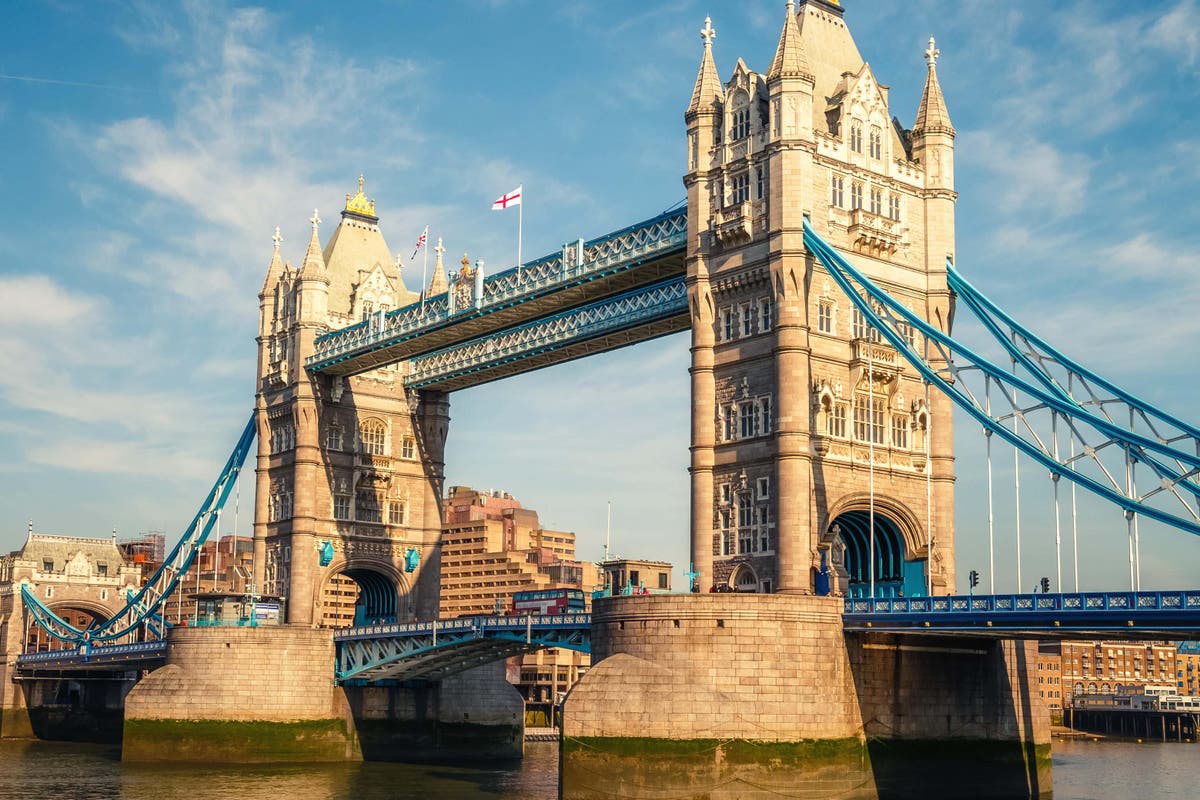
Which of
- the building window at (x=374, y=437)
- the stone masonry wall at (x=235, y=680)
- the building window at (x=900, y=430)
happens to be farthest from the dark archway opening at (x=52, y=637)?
the building window at (x=900, y=430)

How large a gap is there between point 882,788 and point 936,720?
4425mm

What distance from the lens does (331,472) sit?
8656 centimetres

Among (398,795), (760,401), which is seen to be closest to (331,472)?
(398,795)

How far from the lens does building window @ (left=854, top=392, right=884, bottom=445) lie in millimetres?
60188

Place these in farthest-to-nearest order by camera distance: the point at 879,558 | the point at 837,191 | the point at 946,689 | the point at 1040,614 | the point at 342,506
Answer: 1. the point at 342,506
2. the point at 879,558
3. the point at 837,191
4. the point at 946,689
5. the point at 1040,614

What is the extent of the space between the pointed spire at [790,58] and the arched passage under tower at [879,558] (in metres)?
17.3

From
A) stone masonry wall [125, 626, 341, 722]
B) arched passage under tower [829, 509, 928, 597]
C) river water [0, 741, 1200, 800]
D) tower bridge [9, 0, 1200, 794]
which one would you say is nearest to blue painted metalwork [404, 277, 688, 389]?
tower bridge [9, 0, 1200, 794]

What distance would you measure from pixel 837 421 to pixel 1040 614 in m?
14.4

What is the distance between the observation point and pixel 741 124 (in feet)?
Result: 201

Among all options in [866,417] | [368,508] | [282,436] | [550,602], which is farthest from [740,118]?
[282,436]

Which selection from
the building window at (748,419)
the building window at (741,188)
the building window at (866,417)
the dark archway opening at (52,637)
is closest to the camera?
the building window at (748,419)

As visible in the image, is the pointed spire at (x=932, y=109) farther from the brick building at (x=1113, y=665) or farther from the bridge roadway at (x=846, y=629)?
the brick building at (x=1113, y=665)

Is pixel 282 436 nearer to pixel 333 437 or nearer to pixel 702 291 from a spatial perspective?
pixel 333 437

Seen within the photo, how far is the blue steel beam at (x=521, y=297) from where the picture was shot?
6644 cm
